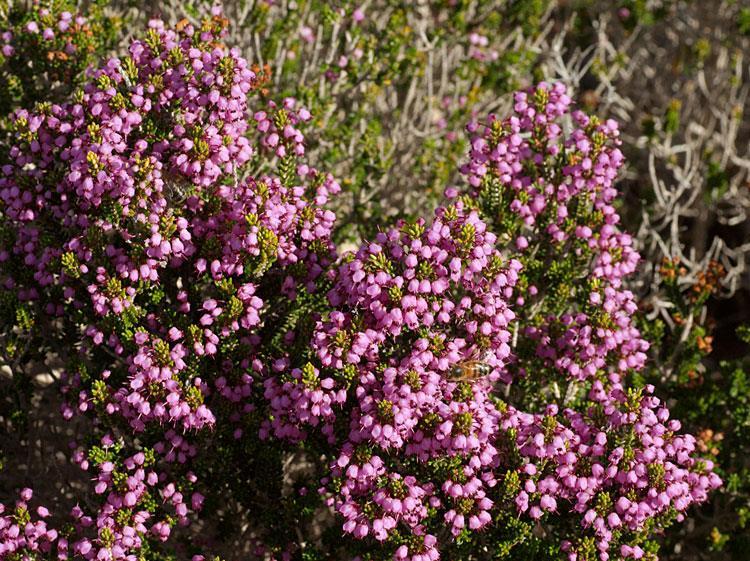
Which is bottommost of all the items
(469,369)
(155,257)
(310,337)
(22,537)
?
(22,537)

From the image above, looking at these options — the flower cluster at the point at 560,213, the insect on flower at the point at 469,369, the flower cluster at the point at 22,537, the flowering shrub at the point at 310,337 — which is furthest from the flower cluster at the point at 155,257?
the flower cluster at the point at 560,213

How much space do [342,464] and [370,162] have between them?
11.4ft

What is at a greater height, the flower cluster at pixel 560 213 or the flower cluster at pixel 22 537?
the flower cluster at pixel 560 213

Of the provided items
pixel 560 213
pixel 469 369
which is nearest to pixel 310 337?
pixel 469 369

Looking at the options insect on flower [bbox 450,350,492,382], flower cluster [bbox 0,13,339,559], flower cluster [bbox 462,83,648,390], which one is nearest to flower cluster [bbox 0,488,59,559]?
flower cluster [bbox 0,13,339,559]

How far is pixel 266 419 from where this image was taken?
5.59m

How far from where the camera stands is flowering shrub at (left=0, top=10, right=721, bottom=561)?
4863 millimetres

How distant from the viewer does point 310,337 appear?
5434mm

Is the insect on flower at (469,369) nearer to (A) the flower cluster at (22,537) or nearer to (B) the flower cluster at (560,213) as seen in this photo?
(B) the flower cluster at (560,213)

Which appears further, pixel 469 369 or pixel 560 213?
pixel 560 213

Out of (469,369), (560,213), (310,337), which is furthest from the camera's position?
(560,213)

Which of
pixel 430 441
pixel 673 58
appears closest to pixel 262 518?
pixel 430 441

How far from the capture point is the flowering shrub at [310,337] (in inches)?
191

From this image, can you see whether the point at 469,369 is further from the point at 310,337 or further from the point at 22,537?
the point at 22,537
